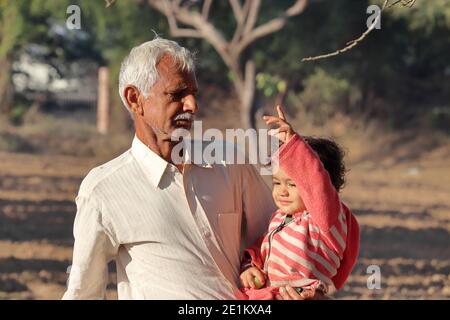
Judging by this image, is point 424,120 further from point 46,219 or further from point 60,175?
point 46,219

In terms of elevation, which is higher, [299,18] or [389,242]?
[299,18]

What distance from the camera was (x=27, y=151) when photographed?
20875 mm

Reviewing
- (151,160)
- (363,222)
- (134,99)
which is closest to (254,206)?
(151,160)

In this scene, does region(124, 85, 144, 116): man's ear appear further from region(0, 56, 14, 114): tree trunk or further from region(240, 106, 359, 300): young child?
region(0, 56, 14, 114): tree trunk

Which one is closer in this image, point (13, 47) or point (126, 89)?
point (126, 89)

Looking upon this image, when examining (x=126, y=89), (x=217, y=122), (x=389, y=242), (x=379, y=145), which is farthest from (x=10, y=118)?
(x=126, y=89)

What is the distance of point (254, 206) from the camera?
3.49m

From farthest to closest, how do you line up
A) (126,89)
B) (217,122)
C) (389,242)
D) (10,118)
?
(217,122) < (10,118) < (389,242) < (126,89)

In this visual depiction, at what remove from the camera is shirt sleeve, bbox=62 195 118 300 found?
10.3ft

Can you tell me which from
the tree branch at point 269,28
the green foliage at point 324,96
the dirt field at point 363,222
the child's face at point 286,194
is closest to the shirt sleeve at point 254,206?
the child's face at point 286,194

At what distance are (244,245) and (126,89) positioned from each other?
2.22 feet

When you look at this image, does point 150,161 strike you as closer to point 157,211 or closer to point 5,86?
point 157,211

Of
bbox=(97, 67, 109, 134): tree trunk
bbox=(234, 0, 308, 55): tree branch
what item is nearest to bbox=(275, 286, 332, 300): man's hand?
bbox=(234, 0, 308, 55): tree branch

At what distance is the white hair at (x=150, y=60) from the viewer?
3270 mm
